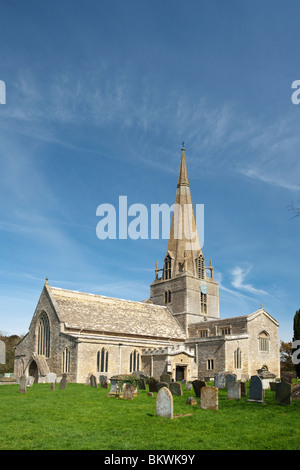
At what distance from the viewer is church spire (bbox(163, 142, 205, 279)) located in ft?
151

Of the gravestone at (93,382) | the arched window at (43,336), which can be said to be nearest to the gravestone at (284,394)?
the gravestone at (93,382)

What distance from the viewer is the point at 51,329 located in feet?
111

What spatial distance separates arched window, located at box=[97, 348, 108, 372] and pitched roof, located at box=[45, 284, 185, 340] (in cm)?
203

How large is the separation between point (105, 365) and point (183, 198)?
78.3 feet

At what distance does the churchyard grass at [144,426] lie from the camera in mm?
8977

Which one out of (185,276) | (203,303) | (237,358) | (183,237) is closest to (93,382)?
(237,358)

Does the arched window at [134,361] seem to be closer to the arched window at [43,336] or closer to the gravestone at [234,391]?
the arched window at [43,336]

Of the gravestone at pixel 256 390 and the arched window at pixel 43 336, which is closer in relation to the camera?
the gravestone at pixel 256 390

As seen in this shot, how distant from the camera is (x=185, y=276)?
1735 inches

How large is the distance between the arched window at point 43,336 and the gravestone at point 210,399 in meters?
22.1
